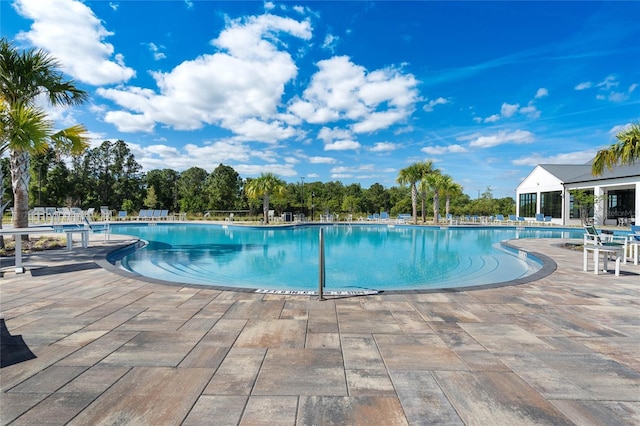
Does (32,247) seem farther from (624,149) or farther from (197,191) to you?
(197,191)

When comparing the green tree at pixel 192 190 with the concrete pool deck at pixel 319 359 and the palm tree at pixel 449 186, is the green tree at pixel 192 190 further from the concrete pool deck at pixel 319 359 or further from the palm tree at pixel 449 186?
the concrete pool deck at pixel 319 359

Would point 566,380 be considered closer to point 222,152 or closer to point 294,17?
point 294,17

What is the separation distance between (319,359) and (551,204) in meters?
31.1

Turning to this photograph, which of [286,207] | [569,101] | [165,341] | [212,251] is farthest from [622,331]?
[286,207]

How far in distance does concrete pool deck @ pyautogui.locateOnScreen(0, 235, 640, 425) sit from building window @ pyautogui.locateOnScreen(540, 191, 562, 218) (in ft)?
86.7

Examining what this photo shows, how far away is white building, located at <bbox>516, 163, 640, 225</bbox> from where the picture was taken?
816 inches

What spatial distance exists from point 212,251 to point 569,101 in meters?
23.6

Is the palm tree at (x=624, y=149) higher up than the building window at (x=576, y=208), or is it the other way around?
the palm tree at (x=624, y=149)

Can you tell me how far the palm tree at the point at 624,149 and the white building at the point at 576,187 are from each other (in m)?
14.4

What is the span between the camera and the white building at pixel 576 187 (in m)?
20.7

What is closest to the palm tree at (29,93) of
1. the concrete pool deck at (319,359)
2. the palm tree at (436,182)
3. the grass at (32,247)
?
the grass at (32,247)

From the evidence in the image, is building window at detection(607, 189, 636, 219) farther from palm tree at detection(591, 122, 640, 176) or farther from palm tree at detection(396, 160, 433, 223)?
palm tree at detection(591, 122, 640, 176)

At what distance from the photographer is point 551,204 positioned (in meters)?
26.3

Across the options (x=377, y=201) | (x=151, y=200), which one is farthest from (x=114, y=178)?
(x=377, y=201)
